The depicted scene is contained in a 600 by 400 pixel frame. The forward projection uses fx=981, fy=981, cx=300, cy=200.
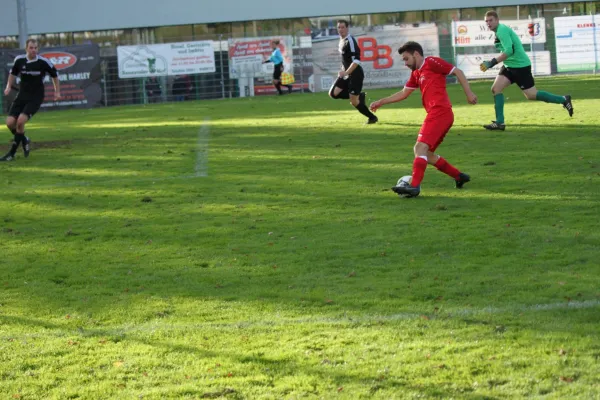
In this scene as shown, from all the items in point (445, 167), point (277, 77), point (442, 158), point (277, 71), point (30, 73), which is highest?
point (277, 71)

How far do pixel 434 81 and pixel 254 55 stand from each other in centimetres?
2871

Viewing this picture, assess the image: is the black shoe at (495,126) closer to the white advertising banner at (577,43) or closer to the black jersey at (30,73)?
the black jersey at (30,73)

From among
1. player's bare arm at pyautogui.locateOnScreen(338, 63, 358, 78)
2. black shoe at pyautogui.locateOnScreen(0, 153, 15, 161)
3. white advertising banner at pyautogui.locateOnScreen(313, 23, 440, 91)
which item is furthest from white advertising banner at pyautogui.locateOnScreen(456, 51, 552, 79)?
black shoe at pyautogui.locateOnScreen(0, 153, 15, 161)

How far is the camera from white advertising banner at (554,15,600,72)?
37844 millimetres

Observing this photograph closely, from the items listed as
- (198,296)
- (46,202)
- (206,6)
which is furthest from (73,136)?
(206,6)

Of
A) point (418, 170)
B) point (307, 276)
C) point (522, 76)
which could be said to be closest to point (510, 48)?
point (522, 76)

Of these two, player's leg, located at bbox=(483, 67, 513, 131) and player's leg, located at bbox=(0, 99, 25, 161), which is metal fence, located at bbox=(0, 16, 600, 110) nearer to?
player's leg, located at bbox=(0, 99, 25, 161)

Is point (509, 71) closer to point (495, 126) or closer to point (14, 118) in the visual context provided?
point (495, 126)

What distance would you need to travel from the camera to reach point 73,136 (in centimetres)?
2134

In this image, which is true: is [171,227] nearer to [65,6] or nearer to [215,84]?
[215,84]

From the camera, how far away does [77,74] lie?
119ft

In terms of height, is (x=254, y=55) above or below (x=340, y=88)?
above

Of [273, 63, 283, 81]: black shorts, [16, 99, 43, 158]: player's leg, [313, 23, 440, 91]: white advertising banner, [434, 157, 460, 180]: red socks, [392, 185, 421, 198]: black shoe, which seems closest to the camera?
[392, 185, 421, 198]: black shoe

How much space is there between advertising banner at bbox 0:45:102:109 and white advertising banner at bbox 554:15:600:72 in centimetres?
1771
